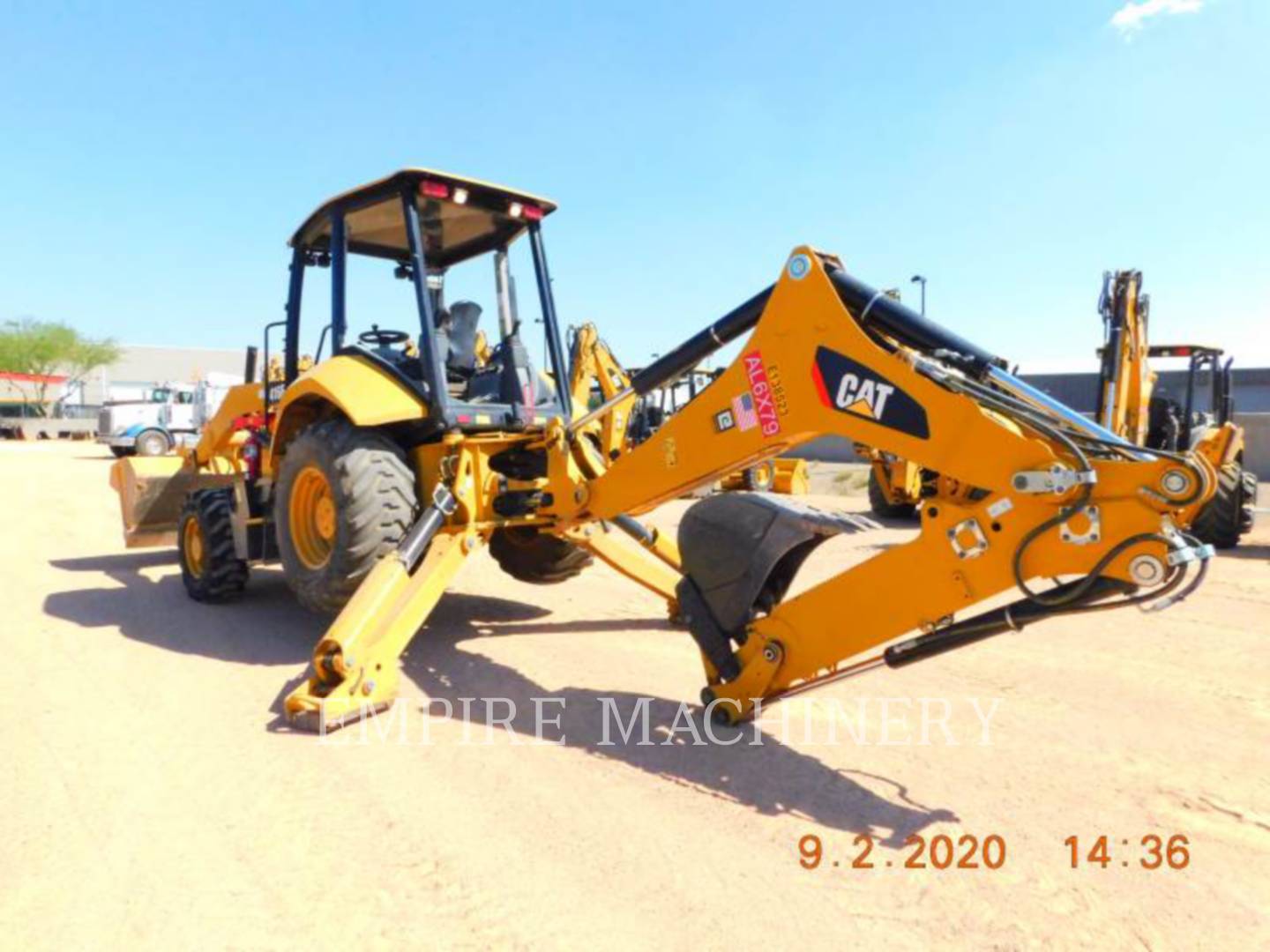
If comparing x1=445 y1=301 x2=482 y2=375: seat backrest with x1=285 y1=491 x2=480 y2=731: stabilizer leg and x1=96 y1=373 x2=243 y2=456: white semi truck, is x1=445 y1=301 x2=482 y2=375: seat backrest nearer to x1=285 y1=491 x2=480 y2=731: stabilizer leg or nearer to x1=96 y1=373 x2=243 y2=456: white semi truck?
x1=285 y1=491 x2=480 y2=731: stabilizer leg

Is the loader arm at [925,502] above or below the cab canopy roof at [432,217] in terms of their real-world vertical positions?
below

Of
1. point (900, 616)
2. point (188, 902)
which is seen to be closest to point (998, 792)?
point (900, 616)

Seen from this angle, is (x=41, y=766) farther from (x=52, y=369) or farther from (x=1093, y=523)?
(x=52, y=369)

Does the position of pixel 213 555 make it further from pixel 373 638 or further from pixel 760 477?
pixel 760 477

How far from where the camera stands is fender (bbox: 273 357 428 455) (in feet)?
14.7

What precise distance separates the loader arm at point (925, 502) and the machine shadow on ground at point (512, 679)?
1.08ft

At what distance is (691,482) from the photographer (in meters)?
3.69

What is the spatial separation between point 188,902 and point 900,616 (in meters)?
2.33

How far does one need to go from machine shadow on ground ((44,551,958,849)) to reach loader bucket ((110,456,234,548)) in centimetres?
36

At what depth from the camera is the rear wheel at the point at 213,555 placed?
591cm

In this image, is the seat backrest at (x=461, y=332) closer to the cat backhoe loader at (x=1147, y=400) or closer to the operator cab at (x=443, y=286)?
the operator cab at (x=443, y=286)

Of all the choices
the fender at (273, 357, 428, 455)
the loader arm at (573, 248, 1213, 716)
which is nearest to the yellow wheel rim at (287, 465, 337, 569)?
the fender at (273, 357, 428, 455)

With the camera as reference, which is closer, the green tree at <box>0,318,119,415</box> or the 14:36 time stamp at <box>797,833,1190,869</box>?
the 14:36 time stamp at <box>797,833,1190,869</box>

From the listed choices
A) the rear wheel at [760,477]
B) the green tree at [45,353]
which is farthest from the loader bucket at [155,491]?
the green tree at [45,353]
